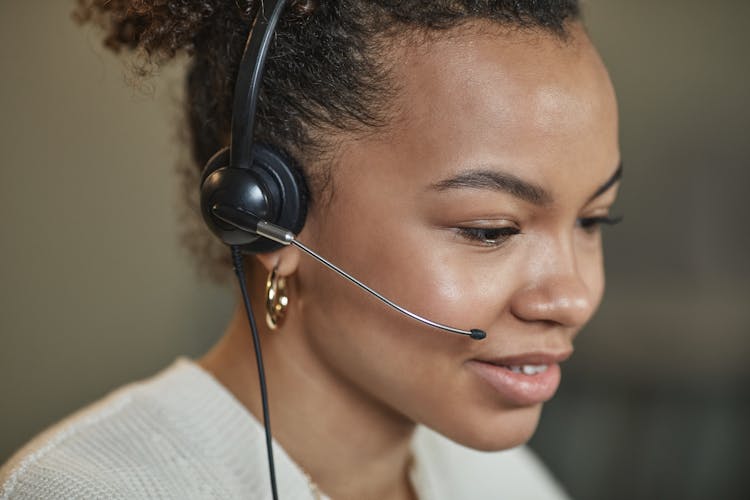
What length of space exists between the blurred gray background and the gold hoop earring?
917mm

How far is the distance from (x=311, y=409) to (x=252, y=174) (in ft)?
1.08

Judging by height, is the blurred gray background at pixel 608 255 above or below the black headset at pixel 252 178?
below

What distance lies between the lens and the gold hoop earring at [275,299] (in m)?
0.98

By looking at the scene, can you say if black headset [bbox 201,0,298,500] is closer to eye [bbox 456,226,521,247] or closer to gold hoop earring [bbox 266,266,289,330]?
gold hoop earring [bbox 266,266,289,330]

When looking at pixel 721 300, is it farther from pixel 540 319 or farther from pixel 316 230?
pixel 316 230

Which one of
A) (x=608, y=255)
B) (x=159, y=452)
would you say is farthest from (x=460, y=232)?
(x=608, y=255)

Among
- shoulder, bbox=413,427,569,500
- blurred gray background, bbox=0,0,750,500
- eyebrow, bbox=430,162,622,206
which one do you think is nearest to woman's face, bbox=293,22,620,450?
eyebrow, bbox=430,162,622,206

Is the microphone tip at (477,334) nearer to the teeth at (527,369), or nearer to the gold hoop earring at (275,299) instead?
the teeth at (527,369)

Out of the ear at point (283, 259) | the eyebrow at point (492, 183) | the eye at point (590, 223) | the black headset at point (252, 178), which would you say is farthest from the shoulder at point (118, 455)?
the eye at point (590, 223)

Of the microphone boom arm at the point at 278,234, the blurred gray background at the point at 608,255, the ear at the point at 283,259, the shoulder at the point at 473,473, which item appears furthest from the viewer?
the blurred gray background at the point at 608,255

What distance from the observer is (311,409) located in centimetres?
106

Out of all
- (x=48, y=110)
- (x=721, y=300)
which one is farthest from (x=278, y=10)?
(x=721, y=300)

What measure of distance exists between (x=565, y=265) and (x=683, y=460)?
1.52 metres

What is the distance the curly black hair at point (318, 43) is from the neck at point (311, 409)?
0.75 feet
